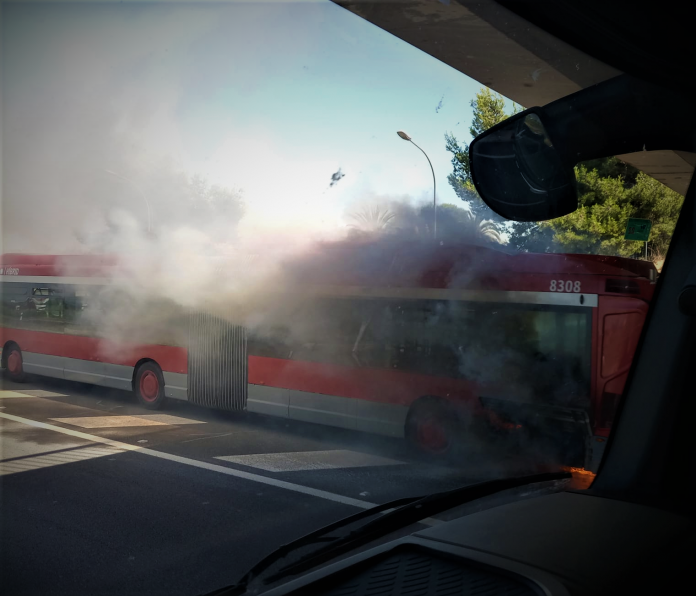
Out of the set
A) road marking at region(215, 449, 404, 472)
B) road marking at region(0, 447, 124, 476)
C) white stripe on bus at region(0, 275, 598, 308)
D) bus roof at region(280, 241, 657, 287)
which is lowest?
road marking at region(215, 449, 404, 472)

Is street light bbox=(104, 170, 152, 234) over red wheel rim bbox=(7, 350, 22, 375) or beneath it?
over

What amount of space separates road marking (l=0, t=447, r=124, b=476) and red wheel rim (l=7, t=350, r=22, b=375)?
184 inches

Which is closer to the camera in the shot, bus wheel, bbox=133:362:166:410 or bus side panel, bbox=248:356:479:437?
bus side panel, bbox=248:356:479:437

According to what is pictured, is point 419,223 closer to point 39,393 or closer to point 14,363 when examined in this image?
point 39,393

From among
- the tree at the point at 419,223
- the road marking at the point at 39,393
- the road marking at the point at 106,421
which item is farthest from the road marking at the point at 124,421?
the tree at the point at 419,223

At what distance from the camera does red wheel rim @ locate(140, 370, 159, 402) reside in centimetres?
812

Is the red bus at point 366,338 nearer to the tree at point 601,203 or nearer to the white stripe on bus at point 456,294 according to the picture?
the white stripe on bus at point 456,294

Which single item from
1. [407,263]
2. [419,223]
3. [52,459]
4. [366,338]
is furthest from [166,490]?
[407,263]

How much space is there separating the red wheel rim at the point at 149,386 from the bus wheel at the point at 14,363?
164cm

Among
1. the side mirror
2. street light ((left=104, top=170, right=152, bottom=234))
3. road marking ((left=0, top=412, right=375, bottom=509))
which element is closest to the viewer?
the side mirror

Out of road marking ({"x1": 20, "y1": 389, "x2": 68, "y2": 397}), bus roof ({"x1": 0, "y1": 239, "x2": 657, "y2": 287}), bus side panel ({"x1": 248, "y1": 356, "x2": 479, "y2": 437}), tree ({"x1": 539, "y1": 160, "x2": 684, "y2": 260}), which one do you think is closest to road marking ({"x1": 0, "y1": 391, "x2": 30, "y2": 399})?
road marking ({"x1": 20, "y1": 389, "x2": 68, "y2": 397})

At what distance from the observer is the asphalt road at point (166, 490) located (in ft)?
8.54

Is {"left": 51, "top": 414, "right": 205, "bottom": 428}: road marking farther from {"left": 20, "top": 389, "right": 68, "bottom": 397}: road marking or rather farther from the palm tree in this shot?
the palm tree

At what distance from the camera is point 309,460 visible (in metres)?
5.22
